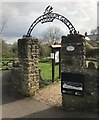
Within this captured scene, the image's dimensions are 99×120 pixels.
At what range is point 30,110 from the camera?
889cm

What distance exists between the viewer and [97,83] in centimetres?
846

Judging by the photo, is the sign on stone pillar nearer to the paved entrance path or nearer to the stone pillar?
the paved entrance path

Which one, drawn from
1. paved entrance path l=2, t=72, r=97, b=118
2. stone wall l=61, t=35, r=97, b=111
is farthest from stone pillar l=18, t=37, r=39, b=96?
stone wall l=61, t=35, r=97, b=111

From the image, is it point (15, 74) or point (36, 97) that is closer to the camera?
point (36, 97)

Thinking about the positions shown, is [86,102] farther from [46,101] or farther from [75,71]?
[46,101]

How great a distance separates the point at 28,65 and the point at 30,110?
2932 mm

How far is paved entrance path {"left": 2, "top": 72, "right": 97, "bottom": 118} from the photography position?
8.19 metres

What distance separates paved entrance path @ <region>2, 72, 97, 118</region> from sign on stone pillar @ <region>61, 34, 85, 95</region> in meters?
0.87

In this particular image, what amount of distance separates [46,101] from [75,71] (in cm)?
Result: 213

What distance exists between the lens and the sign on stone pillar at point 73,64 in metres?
8.72

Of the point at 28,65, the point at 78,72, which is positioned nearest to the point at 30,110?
the point at 78,72

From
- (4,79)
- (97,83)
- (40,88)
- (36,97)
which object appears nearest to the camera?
(97,83)

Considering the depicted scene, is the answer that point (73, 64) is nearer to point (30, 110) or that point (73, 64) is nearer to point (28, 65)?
point (30, 110)

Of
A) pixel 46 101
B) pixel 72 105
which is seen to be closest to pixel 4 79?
pixel 46 101
